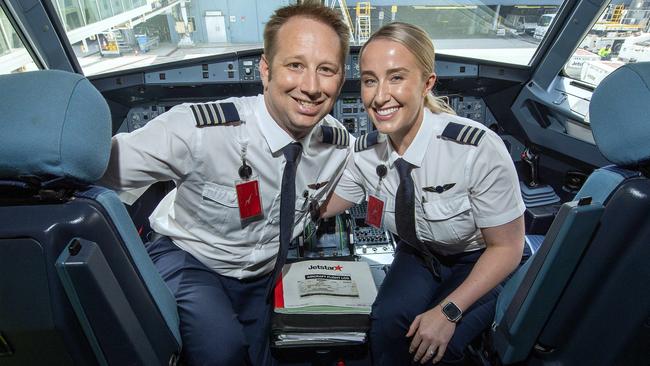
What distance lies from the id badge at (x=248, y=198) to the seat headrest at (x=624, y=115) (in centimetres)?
91

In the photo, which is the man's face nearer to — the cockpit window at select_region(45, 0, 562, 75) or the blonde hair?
the blonde hair

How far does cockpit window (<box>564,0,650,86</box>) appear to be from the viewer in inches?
83.4

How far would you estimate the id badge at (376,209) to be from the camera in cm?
139

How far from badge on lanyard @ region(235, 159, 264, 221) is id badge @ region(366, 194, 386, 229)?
393 mm

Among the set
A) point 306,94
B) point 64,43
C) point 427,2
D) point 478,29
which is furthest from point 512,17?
point 64,43

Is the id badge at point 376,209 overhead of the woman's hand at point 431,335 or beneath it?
overhead

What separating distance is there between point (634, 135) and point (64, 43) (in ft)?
9.07

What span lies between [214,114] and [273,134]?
19 cm

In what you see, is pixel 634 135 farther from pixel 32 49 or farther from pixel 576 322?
pixel 32 49

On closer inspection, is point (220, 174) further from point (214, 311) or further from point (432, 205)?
point (432, 205)

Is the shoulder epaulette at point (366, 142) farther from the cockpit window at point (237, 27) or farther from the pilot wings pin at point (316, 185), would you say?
the cockpit window at point (237, 27)

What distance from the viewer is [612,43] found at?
233 centimetres

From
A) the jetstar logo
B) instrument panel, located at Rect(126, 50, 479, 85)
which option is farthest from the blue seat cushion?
instrument panel, located at Rect(126, 50, 479, 85)

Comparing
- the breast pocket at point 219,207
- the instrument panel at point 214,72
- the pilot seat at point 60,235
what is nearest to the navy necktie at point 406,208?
the breast pocket at point 219,207
